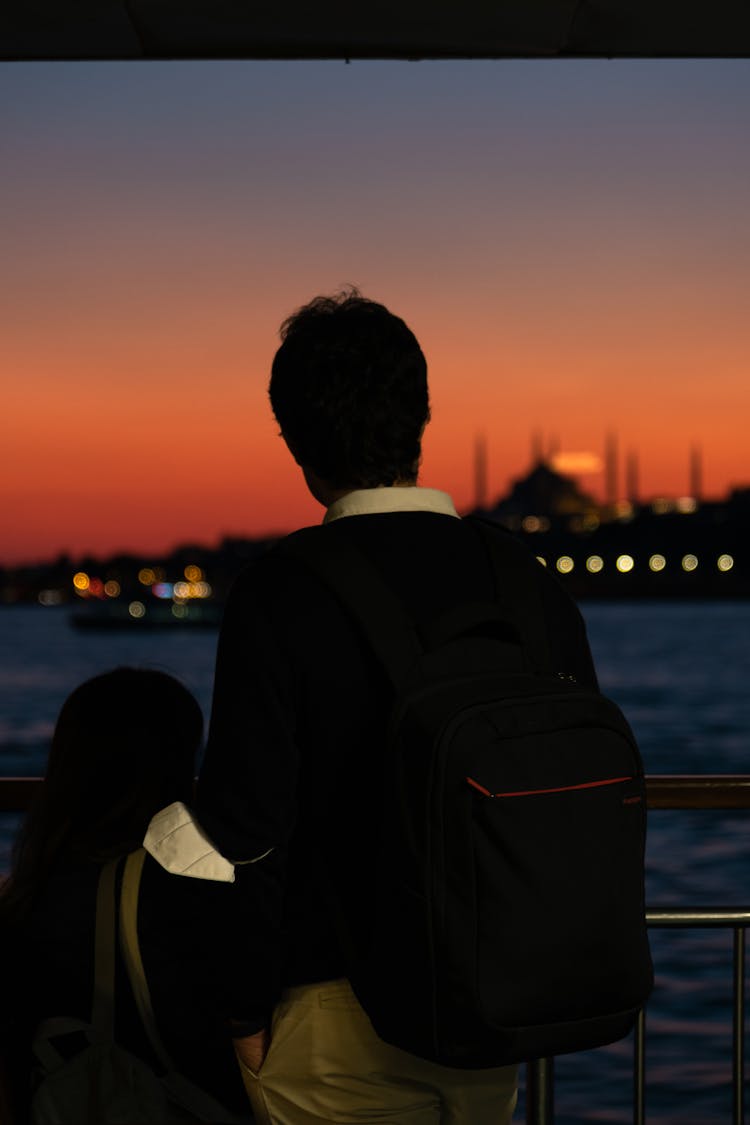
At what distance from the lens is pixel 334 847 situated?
4.69 ft

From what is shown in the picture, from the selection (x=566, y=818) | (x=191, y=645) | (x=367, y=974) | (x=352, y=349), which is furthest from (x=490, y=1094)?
(x=191, y=645)

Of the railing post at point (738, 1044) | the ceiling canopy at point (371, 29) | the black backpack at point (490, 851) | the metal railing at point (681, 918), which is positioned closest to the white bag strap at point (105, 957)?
the black backpack at point (490, 851)

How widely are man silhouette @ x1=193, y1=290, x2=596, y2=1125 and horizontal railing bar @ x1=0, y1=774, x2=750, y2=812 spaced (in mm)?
877

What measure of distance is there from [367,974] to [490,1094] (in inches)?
9.5

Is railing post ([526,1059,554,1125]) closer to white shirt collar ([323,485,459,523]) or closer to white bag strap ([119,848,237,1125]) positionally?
white bag strap ([119,848,237,1125])

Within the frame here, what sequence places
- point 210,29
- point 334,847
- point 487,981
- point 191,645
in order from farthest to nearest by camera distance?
point 191,645
point 210,29
point 334,847
point 487,981

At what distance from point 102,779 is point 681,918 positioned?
41.0 inches

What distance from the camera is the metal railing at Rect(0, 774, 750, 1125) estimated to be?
2.28 metres

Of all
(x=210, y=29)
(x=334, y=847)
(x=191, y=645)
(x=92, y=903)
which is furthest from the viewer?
(x=191, y=645)

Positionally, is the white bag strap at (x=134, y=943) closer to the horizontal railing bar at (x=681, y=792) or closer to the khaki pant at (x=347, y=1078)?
the khaki pant at (x=347, y=1078)

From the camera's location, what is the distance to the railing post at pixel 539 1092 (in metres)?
2.28

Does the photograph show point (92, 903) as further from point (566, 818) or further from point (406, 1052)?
point (566, 818)

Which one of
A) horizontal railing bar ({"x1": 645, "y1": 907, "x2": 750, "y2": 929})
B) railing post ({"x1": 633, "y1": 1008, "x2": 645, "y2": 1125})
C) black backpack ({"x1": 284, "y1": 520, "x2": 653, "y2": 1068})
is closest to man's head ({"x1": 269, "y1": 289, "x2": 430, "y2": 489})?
black backpack ({"x1": 284, "y1": 520, "x2": 653, "y2": 1068})

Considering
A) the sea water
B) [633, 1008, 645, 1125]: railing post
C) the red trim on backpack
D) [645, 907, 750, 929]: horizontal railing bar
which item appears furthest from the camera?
the sea water
